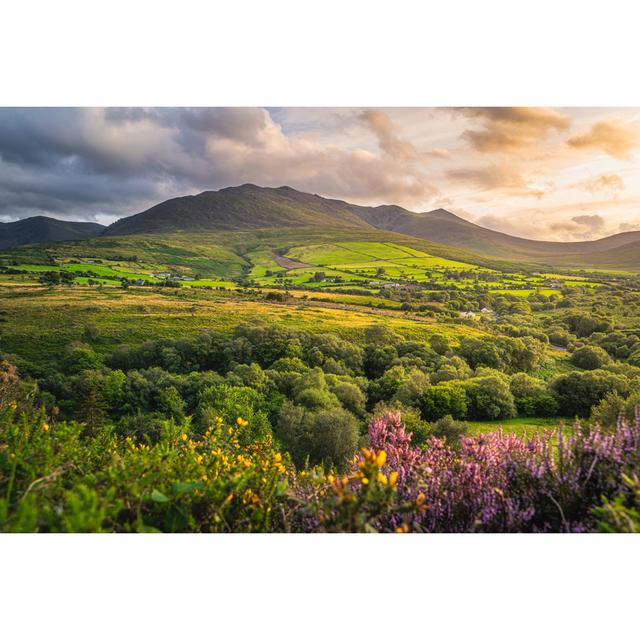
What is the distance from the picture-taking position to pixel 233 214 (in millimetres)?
39875

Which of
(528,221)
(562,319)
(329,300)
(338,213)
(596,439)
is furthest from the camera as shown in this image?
(338,213)

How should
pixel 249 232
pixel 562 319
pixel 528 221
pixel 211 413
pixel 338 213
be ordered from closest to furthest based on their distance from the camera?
pixel 528 221 → pixel 562 319 → pixel 211 413 → pixel 338 213 → pixel 249 232

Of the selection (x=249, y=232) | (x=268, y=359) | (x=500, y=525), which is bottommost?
(x=268, y=359)

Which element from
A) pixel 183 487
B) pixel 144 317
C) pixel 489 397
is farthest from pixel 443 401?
pixel 183 487

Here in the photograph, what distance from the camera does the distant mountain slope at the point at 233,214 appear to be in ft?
73.5

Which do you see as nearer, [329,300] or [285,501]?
[285,501]

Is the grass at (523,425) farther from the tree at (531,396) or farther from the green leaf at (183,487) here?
the green leaf at (183,487)

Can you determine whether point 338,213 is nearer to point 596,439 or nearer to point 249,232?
point 596,439

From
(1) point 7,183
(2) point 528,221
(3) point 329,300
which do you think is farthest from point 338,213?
(1) point 7,183

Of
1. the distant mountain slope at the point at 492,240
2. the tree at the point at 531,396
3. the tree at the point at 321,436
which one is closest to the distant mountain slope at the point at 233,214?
the distant mountain slope at the point at 492,240

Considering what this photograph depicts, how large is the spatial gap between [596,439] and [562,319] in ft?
24.6

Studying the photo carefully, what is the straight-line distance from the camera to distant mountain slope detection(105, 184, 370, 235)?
2241 cm

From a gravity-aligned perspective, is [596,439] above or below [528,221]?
below

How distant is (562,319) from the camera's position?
30.5ft
